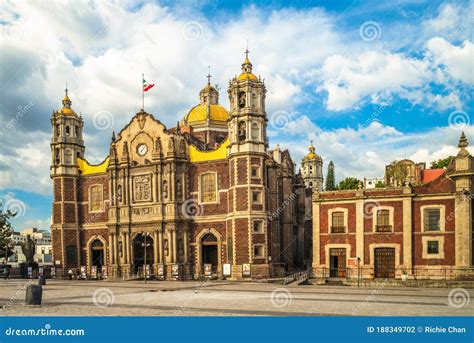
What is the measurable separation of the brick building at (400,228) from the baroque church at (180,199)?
694 cm

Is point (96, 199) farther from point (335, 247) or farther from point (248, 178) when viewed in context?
point (335, 247)

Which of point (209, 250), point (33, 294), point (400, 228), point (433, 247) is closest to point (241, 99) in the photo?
point (209, 250)

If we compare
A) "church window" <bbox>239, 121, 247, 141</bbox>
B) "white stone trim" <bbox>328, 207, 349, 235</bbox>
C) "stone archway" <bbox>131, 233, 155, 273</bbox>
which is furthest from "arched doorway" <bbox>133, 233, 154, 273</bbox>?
"white stone trim" <bbox>328, 207, 349, 235</bbox>

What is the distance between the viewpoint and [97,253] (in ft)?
196

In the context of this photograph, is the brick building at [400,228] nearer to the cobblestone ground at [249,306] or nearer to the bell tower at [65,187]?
the cobblestone ground at [249,306]

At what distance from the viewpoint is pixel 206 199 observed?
174 ft

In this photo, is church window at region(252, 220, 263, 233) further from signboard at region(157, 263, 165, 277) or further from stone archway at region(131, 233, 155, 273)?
stone archway at region(131, 233, 155, 273)

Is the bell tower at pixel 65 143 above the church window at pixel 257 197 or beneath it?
above

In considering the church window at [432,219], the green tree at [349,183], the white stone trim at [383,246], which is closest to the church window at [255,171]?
the white stone trim at [383,246]

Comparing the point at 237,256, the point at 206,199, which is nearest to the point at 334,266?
the point at 237,256

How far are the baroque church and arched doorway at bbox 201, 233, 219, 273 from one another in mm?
106

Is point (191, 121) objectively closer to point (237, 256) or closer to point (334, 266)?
point (237, 256)

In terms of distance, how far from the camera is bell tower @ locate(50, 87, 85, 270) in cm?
5891

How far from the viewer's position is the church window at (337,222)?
4478 cm
